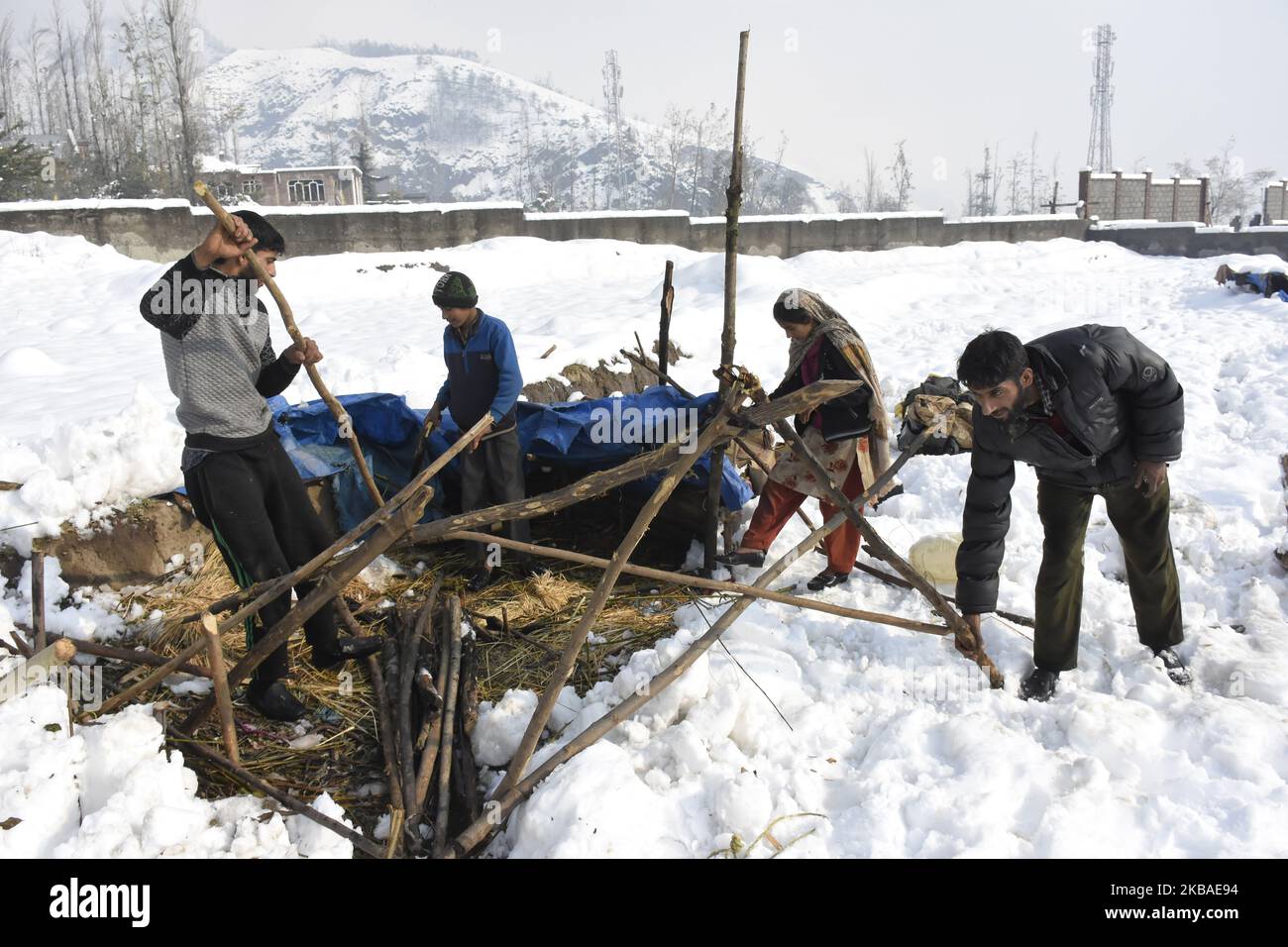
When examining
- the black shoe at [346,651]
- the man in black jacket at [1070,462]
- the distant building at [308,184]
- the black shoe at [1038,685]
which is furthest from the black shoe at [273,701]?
the distant building at [308,184]

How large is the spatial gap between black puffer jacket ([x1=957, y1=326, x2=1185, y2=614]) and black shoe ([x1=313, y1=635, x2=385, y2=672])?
2.24 meters

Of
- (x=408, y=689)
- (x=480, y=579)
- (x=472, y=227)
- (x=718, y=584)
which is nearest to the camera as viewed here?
(x=718, y=584)

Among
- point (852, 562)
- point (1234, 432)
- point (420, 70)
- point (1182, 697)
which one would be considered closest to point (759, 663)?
point (852, 562)

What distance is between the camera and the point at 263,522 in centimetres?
286

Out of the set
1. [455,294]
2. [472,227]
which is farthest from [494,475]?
[472,227]

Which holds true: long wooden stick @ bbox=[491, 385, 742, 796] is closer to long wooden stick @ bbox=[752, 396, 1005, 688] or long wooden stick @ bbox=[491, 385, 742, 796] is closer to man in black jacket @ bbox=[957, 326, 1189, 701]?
long wooden stick @ bbox=[752, 396, 1005, 688]

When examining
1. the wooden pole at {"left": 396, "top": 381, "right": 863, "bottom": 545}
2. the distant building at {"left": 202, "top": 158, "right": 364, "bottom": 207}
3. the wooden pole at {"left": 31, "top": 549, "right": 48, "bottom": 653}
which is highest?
the distant building at {"left": 202, "top": 158, "right": 364, "bottom": 207}

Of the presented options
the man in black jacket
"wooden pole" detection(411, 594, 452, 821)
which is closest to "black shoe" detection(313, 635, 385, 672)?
"wooden pole" detection(411, 594, 452, 821)

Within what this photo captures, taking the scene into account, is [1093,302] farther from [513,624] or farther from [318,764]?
[318,764]

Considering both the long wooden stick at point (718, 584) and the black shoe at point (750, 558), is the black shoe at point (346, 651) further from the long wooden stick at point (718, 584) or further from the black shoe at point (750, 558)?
the black shoe at point (750, 558)

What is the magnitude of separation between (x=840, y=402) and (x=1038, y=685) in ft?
4.76

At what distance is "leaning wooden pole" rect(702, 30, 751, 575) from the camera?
11.5ft

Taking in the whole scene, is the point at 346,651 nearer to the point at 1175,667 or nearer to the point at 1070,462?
the point at 1070,462
